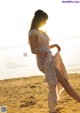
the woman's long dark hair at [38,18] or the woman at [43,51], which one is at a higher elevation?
the woman's long dark hair at [38,18]

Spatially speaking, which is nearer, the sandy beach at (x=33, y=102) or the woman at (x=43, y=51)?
the woman at (x=43, y=51)

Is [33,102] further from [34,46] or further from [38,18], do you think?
[38,18]

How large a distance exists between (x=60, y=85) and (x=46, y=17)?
1.30 meters

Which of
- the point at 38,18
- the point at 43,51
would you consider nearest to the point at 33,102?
the point at 43,51

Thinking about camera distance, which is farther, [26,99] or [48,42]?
[26,99]

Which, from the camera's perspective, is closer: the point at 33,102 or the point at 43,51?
the point at 43,51

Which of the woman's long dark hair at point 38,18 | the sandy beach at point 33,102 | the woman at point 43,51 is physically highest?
the woman's long dark hair at point 38,18

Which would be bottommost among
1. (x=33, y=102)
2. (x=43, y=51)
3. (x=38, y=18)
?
(x=33, y=102)

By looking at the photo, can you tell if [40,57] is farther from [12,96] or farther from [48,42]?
[12,96]

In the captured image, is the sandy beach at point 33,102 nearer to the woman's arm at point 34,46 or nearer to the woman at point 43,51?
the woman at point 43,51

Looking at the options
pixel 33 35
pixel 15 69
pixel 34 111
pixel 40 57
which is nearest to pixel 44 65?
pixel 40 57

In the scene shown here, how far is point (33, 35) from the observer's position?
5.80m

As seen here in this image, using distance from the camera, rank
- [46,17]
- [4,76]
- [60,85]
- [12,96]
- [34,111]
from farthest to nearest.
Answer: [4,76]
[12,96]
[34,111]
[60,85]
[46,17]

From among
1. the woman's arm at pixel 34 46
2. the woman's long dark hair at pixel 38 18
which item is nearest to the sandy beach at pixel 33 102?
the woman's arm at pixel 34 46
